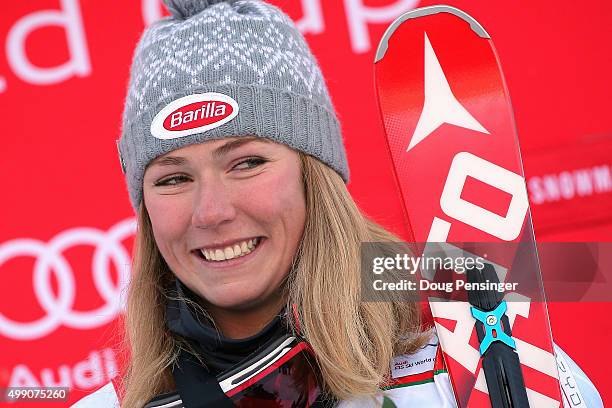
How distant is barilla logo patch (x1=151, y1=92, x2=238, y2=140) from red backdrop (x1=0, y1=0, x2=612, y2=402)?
152cm

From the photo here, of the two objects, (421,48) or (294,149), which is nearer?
(294,149)

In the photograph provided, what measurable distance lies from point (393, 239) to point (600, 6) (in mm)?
1755

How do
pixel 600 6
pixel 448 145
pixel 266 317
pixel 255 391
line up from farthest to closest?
pixel 600 6 < pixel 448 145 < pixel 266 317 < pixel 255 391

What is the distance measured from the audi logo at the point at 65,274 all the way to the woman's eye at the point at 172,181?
1545 mm

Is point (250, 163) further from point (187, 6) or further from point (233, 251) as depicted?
point (187, 6)

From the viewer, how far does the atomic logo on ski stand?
2.02 meters

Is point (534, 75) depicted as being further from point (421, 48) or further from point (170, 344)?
point (170, 344)

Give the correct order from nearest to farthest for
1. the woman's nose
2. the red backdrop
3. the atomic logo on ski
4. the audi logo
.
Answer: the woman's nose
the atomic logo on ski
the red backdrop
the audi logo

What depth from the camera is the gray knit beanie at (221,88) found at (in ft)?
5.75

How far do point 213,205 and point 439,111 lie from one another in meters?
0.68

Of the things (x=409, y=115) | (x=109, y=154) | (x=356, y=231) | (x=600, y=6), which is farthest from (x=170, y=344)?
(x=600, y=6)

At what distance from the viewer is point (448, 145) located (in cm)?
200

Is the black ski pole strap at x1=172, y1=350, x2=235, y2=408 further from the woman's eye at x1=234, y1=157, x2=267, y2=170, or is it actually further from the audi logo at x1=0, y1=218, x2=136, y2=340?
the audi logo at x1=0, y1=218, x2=136, y2=340

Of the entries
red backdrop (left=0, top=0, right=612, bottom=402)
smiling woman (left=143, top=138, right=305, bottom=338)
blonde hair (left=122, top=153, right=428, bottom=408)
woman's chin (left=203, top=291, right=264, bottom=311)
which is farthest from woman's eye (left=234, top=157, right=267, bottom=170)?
red backdrop (left=0, top=0, right=612, bottom=402)
